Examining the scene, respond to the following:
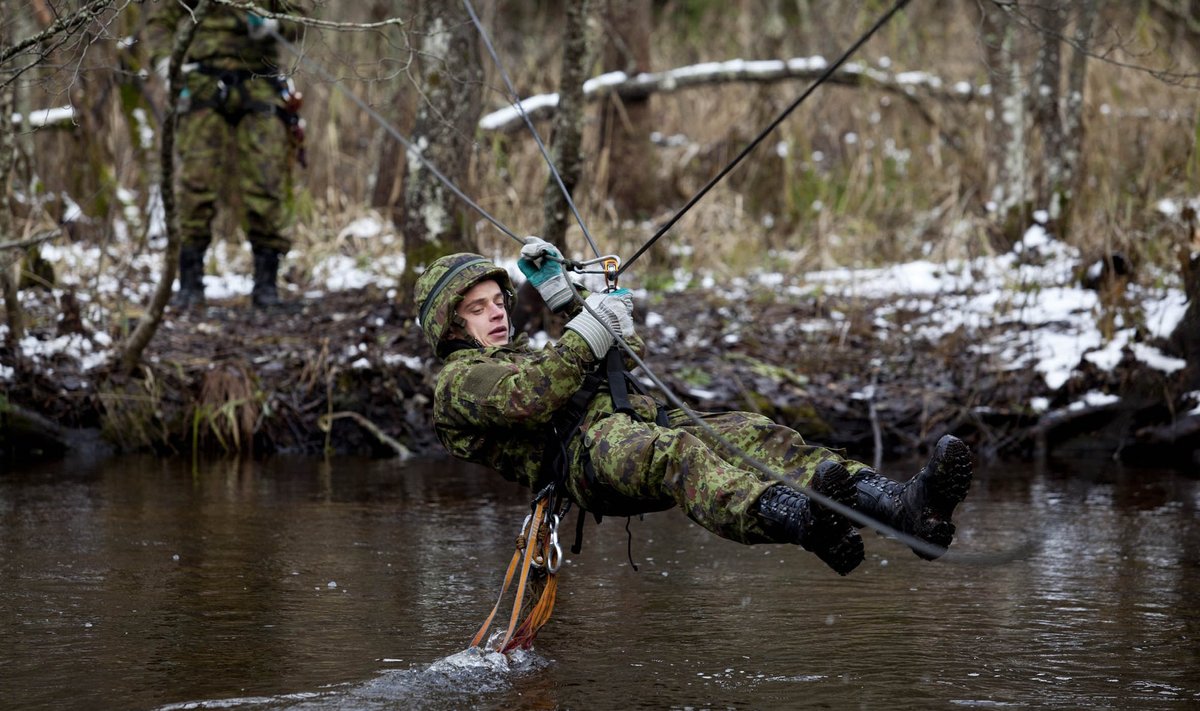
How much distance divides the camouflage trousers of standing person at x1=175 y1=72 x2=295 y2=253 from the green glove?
21.1 ft

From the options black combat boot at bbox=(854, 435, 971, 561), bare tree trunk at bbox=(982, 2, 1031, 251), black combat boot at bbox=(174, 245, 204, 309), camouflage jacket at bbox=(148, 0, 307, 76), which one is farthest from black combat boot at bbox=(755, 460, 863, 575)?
bare tree trunk at bbox=(982, 2, 1031, 251)

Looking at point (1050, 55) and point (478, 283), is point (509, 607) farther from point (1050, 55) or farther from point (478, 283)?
point (1050, 55)

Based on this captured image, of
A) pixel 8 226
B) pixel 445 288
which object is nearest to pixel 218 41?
pixel 8 226

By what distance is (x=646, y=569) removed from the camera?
6.48 m

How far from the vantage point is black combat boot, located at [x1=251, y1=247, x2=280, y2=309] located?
37.5ft

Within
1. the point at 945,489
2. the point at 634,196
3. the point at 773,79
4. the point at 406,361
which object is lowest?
the point at 945,489

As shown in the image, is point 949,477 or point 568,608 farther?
point 568,608

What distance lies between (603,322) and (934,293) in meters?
7.84

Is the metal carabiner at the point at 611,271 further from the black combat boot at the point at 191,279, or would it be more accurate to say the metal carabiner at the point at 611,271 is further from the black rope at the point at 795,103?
the black combat boot at the point at 191,279

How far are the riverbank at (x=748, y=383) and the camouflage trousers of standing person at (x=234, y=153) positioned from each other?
0.82 metres

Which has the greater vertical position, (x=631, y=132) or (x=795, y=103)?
(x=631, y=132)

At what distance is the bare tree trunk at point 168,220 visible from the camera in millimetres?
7977

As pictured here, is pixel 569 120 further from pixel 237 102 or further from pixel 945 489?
pixel 945 489

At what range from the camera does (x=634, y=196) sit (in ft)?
49.8
